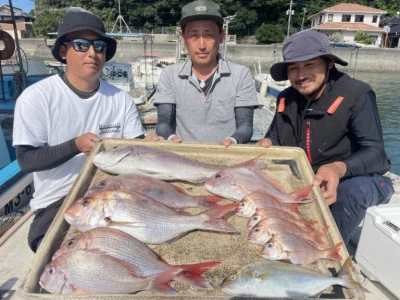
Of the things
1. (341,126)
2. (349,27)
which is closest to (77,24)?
(341,126)

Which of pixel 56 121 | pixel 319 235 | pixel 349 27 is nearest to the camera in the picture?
pixel 319 235

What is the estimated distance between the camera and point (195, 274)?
1.72 m

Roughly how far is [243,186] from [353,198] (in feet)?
4.02

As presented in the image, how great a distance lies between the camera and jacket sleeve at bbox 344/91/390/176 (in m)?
3.09

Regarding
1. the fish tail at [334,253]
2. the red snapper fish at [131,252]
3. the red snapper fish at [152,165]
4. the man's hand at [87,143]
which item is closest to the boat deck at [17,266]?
the man's hand at [87,143]

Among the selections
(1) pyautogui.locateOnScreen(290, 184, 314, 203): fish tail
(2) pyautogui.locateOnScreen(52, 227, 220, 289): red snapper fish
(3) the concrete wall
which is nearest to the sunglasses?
(2) pyautogui.locateOnScreen(52, 227, 220, 289): red snapper fish

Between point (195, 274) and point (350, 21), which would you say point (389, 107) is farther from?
point (350, 21)

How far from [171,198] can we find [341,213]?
1634 millimetres

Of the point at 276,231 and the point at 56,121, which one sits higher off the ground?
the point at 56,121

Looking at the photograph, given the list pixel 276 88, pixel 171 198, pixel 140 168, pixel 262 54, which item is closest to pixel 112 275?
pixel 171 198

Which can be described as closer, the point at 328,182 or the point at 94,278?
the point at 94,278

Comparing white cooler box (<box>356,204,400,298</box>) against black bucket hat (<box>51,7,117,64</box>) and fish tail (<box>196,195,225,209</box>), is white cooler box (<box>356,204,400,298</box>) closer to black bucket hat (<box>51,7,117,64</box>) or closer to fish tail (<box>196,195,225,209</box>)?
fish tail (<box>196,195,225,209</box>)

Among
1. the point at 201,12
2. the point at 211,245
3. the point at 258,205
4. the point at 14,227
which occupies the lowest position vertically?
the point at 14,227

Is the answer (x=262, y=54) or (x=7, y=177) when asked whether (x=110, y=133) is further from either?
(x=262, y=54)
